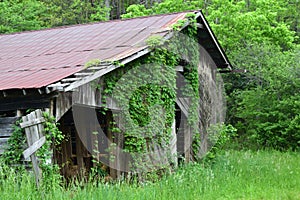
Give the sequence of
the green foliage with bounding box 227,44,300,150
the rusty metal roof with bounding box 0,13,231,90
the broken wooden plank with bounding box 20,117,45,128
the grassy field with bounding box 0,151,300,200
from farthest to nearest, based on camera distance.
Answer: the green foliage with bounding box 227,44,300,150 → the rusty metal roof with bounding box 0,13,231,90 → the broken wooden plank with bounding box 20,117,45,128 → the grassy field with bounding box 0,151,300,200

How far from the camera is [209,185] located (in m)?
9.34

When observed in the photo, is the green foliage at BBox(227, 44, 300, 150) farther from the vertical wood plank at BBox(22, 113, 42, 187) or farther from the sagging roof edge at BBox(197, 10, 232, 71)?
the vertical wood plank at BBox(22, 113, 42, 187)

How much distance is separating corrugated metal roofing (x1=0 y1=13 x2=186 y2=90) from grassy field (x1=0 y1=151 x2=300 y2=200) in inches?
66.4

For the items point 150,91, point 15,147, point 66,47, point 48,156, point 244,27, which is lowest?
point 48,156

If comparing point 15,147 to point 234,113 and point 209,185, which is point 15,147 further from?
point 234,113

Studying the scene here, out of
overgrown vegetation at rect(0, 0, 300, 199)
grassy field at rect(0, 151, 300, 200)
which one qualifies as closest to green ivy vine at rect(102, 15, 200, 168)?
overgrown vegetation at rect(0, 0, 300, 199)

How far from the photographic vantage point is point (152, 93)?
10211 millimetres

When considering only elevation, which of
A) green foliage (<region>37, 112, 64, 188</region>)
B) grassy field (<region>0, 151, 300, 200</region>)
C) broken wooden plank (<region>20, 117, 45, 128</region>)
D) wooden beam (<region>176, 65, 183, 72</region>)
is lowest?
grassy field (<region>0, 151, 300, 200</region>)

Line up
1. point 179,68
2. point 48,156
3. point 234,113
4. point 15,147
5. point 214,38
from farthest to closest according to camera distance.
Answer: point 234,113
point 214,38
point 179,68
point 15,147
point 48,156

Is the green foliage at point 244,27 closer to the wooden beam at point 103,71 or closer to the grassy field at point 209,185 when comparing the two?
the grassy field at point 209,185

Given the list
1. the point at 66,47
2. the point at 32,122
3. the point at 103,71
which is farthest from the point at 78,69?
the point at 66,47

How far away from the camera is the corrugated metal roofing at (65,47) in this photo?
807 centimetres

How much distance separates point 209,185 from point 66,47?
4.80m

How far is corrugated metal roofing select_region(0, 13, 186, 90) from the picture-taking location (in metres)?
8.07
